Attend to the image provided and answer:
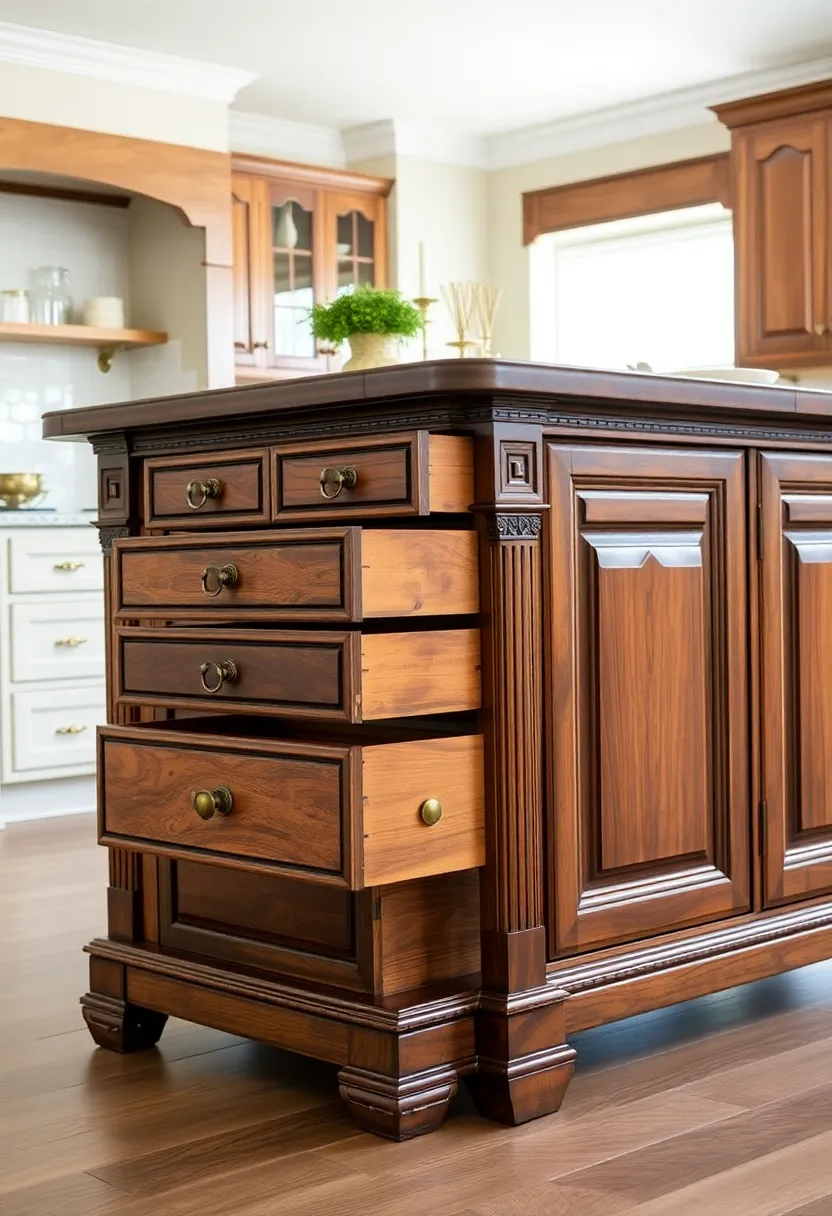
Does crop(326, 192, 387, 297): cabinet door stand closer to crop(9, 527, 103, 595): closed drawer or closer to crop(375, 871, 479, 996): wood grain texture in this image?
crop(9, 527, 103, 595): closed drawer

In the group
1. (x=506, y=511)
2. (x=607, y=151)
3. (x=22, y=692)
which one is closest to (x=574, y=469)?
(x=506, y=511)

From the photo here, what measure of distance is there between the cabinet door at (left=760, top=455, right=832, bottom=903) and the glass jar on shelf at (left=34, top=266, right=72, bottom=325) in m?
3.42

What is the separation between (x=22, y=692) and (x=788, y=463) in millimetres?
2790

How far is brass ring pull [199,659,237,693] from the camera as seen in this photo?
74.8 inches

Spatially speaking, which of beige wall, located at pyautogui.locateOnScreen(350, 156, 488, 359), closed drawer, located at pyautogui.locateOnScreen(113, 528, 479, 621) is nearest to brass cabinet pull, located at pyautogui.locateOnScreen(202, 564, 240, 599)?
closed drawer, located at pyautogui.locateOnScreen(113, 528, 479, 621)

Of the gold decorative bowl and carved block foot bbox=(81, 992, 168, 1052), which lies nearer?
carved block foot bbox=(81, 992, 168, 1052)

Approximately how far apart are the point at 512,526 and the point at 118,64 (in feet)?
12.7

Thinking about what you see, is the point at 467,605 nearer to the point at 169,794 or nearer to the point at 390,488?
the point at 390,488

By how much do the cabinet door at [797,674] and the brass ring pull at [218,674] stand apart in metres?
0.75

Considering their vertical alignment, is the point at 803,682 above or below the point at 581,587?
below

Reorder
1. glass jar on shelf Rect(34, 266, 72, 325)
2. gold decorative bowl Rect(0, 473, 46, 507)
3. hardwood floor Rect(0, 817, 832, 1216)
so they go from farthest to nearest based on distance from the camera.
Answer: glass jar on shelf Rect(34, 266, 72, 325), gold decorative bowl Rect(0, 473, 46, 507), hardwood floor Rect(0, 817, 832, 1216)

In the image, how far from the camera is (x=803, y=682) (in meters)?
2.27

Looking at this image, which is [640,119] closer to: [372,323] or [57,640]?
[57,640]

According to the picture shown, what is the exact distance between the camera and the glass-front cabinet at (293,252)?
5777 millimetres
